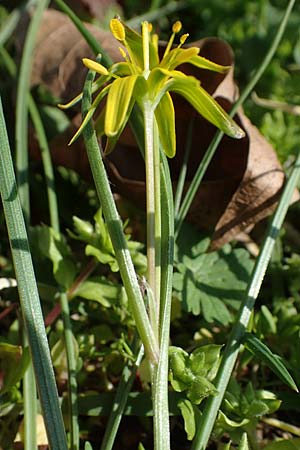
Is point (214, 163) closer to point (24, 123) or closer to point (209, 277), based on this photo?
point (209, 277)

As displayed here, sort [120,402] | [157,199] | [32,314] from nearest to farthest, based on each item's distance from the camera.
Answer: [32,314] → [157,199] → [120,402]

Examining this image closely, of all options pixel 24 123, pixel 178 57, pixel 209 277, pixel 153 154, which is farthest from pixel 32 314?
pixel 24 123

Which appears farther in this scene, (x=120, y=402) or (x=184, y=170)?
(x=184, y=170)

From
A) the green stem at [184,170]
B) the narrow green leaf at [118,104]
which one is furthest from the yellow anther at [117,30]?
the green stem at [184,170]

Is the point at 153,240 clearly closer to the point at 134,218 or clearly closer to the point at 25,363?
the point at 25,363

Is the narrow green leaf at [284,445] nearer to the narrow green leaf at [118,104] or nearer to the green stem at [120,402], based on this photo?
the green stem at [120,402]

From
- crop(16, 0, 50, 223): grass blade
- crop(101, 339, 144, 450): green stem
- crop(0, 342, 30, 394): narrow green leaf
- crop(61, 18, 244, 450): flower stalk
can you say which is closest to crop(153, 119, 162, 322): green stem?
crop(61, 18, 244, 450): flower stalk
